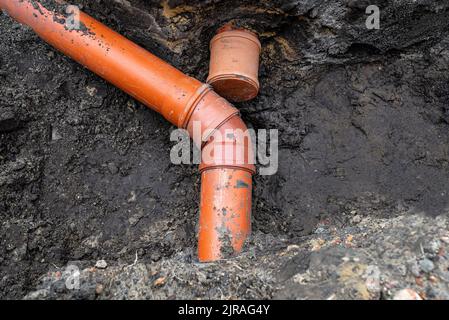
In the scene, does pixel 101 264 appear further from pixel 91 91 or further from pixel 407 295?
pixel 407 295

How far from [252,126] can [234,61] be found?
72cm

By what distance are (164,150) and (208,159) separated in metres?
0.75

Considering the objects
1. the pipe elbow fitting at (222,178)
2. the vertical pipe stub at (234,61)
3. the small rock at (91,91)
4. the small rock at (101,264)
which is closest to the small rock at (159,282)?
the pipe elbow fitting at (222,178)

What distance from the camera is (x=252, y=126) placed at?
392cm

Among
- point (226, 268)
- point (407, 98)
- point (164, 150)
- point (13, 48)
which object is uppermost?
point (13, 48)

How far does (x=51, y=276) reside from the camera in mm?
2807

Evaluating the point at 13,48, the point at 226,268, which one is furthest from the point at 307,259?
Result: the point at 13,48

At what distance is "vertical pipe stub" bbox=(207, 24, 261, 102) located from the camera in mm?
3391

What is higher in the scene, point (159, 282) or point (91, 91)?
point (91, 91)

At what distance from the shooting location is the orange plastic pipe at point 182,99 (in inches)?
125

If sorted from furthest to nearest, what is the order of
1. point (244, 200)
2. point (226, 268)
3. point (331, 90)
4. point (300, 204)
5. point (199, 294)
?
point (331, 90), point (300, 204), point (244, 200), point (226, 268), point (199, 294)

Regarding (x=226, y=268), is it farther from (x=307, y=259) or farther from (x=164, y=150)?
(x=164, y=150)

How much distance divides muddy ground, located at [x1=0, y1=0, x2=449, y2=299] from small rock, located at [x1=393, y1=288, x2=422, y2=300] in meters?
0.71

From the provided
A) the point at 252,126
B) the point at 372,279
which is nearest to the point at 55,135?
the point at 252,126
